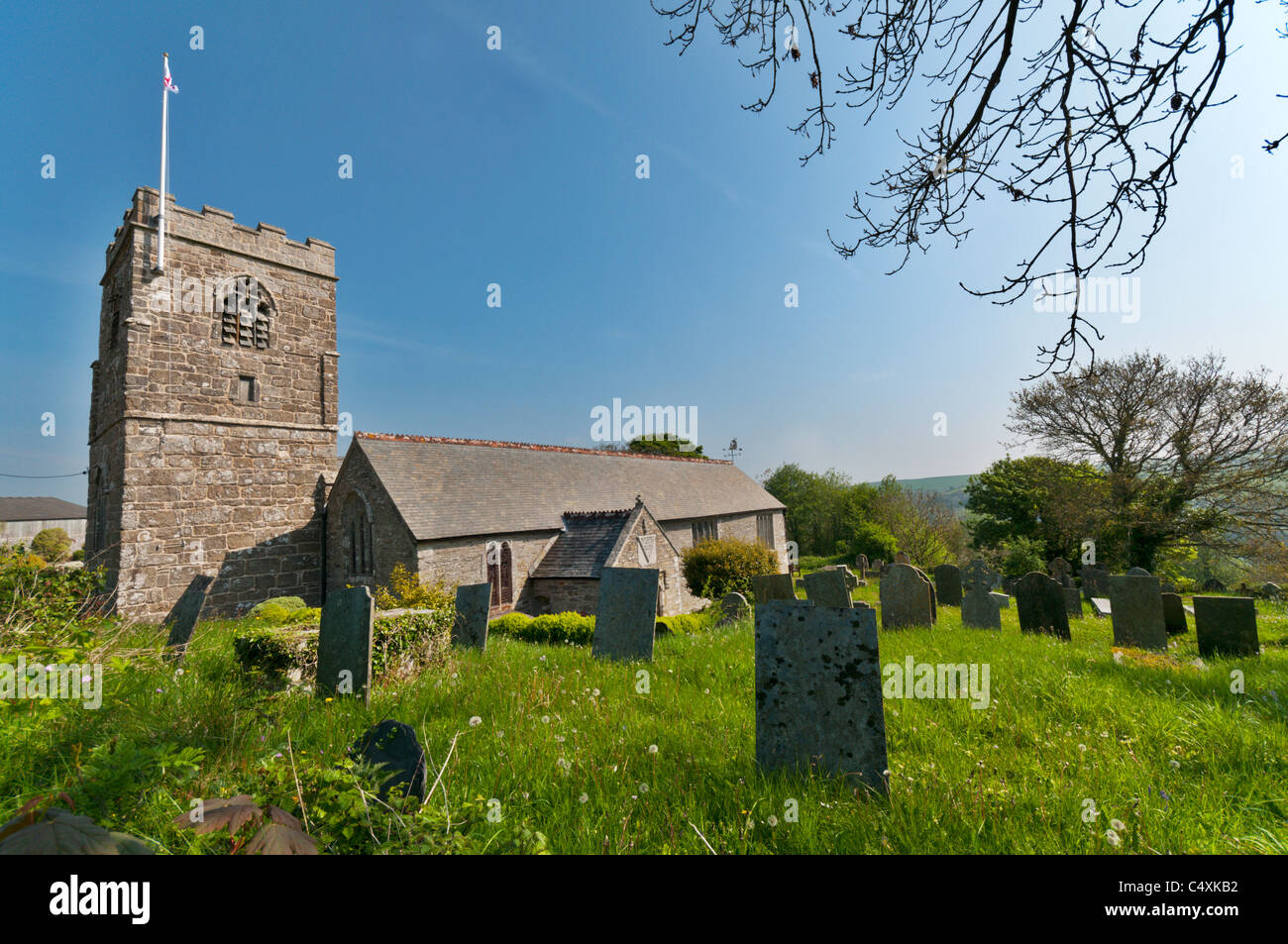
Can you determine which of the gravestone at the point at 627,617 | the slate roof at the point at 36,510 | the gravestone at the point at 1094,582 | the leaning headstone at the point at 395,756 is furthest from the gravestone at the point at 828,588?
the slate roof at the point at 36,510

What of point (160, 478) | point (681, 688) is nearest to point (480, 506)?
point (160, 478)

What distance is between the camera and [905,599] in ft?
28.0

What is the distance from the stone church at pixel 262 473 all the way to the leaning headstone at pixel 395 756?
1237 cm

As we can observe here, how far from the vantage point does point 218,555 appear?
1434 cm

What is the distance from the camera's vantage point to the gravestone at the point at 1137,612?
7379mm

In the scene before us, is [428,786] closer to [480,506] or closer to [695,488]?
[480,506]

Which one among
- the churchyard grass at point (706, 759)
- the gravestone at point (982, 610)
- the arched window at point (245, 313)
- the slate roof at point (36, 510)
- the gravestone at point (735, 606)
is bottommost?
the gravestone at point (735, 606)

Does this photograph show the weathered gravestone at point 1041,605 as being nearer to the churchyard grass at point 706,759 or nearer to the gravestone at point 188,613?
the churchyard grass at point 706,759

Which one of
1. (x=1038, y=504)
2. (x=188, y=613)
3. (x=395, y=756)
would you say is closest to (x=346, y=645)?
(x=395, y=756)

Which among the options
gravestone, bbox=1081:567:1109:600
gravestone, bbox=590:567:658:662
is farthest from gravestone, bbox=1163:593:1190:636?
gravestone, bbox=590:567:658:662

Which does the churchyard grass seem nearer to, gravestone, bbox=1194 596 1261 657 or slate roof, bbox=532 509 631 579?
gravestone, bbox=1194 596 1261 657

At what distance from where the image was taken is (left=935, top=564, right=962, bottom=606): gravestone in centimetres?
1250
